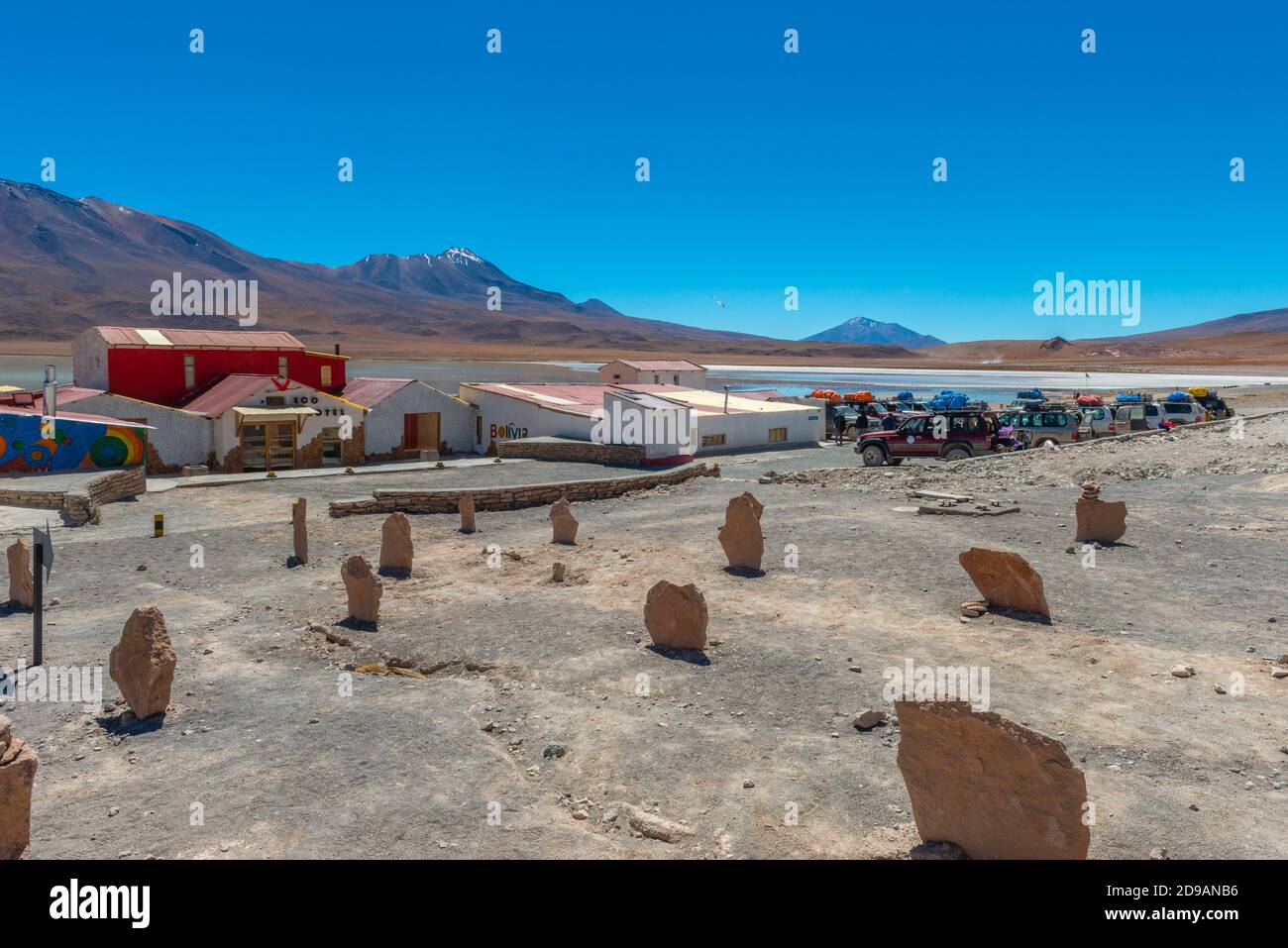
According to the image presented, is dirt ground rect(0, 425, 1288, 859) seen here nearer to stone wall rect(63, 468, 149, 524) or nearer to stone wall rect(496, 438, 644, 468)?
stone wall rect(63, 468, 149, 524)

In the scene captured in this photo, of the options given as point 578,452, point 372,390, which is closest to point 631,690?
point 578,452

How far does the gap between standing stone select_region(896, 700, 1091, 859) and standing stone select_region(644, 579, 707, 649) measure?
506 centimetres

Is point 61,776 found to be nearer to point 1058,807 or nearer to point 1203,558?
point 1058,807

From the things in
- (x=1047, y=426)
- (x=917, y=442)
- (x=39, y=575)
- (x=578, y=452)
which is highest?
(x=1047, y=426)

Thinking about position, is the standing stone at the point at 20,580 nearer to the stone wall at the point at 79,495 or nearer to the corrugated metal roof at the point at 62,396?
the stone wall at the point at 79,495

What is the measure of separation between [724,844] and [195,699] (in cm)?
641

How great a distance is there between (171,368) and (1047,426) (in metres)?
33.5

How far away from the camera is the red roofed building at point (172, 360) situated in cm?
3581

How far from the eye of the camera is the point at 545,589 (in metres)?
15.9

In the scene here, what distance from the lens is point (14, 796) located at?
650 centimetres

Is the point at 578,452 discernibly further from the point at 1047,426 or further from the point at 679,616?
the point at 679,616

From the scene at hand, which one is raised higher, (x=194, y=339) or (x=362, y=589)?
(x=194, y=339)

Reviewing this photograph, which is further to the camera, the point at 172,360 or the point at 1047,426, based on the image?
the point at 172,360
